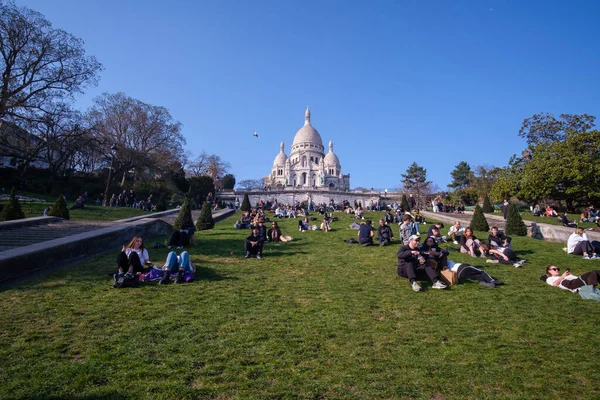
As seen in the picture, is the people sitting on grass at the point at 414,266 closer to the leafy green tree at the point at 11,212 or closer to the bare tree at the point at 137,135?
the leafy green tree at the point at 11,212

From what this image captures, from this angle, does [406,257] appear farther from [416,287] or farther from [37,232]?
[37,232]

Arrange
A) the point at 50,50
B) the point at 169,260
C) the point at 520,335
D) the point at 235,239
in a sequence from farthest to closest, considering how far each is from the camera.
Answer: the point at 50,50 → the point at 235,239 → the point at 169,260 → the point at 520,335

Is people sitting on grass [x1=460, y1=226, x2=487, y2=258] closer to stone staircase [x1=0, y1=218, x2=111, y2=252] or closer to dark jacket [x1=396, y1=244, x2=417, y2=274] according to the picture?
dark jacket [x1=396, y1=244, x2=417, y2=274]

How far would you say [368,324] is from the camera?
4273mm

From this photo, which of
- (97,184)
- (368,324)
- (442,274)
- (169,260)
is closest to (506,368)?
(368,324)

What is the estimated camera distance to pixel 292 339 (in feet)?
12.4

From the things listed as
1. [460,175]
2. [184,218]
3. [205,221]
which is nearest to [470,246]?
[184,218]

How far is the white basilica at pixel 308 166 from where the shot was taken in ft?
276

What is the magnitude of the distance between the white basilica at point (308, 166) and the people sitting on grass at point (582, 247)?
71.1 metres

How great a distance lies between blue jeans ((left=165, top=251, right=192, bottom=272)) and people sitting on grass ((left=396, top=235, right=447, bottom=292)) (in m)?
4.00

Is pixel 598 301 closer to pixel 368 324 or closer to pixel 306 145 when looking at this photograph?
pixel 368 324

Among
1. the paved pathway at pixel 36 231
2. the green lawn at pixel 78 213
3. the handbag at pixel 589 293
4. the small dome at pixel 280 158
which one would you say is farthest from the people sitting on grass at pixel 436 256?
the small dome at pixel 280 158

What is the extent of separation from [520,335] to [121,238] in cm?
971

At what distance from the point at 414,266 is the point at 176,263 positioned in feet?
14.3
